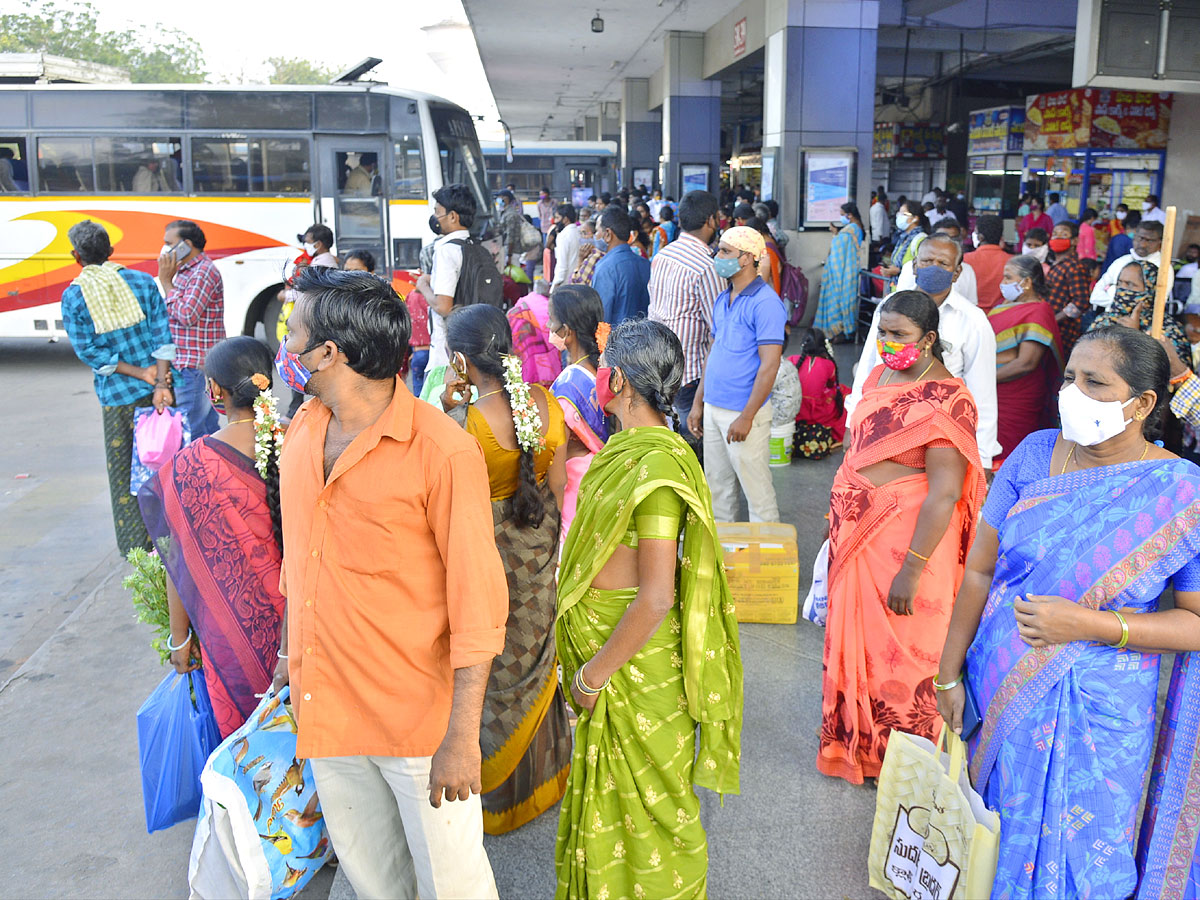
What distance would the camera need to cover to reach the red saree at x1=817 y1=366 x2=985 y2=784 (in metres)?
3.04

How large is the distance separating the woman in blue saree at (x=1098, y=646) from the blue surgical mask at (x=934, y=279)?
1788 mm

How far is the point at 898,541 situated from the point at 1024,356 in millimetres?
2665

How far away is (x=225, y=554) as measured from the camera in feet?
9.00

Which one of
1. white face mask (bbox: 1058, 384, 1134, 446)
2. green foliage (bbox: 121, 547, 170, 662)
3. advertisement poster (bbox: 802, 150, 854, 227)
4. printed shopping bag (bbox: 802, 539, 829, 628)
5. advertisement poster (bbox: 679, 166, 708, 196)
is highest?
advertisement poster (bbox: 679, 166, 708, 196)

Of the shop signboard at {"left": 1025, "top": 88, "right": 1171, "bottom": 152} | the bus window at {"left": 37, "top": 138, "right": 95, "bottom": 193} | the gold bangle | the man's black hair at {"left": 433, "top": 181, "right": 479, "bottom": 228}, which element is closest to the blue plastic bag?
the gold bangle

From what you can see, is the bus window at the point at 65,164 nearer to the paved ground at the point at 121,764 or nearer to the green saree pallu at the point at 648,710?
the paved ground at the point at 121,764

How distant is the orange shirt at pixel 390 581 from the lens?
1933 millimetres

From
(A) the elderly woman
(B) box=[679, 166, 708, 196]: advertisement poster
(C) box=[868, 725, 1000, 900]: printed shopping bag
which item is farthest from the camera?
(B) box=[679, 166, 708, 196]: advertisement poster

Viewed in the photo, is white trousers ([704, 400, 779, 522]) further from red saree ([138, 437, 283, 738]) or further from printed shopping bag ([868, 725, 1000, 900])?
red saree ([138, 437, 283, 738])

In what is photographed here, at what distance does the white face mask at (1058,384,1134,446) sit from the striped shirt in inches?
123

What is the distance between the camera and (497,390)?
2896 millimetres

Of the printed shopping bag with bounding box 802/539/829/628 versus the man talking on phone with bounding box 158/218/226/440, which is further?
the man talking on phone with bounding box 158/218/226/440

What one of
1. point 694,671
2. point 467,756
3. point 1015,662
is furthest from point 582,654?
point 1015,662

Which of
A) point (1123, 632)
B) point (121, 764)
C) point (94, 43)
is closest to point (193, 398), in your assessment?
point (121, 764)
